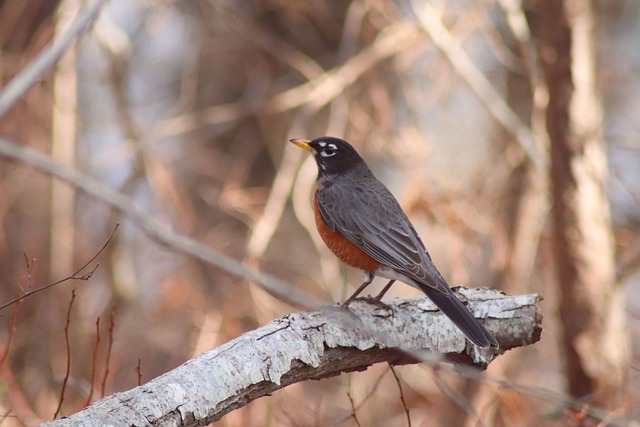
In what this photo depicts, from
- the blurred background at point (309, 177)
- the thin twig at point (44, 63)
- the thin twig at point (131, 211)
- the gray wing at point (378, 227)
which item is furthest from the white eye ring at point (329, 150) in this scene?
the thin twig at point (44, 63)

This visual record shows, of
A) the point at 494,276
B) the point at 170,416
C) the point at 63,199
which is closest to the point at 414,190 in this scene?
the point at 494,276

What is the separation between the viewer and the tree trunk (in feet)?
16.7

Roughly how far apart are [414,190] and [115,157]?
2.42 metres

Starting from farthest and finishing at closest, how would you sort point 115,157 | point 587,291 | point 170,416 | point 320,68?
point 320,68 < point 115,157 < point 587,291 < point 170,416

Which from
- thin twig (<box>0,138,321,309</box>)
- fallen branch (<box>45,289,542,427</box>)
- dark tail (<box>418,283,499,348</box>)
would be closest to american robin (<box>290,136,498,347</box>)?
dark tail (<box>418,283,499,348</box>)

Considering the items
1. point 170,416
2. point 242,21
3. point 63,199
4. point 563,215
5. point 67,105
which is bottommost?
point 170,416

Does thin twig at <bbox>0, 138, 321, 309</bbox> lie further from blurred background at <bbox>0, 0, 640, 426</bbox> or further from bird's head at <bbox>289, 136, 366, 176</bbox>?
blurred background at <bbox>0, 0, 640, 426</bbox>

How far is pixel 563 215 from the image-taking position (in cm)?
520

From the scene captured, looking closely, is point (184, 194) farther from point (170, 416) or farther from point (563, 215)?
point (170, 416)

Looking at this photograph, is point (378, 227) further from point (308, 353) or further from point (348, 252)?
point (308, 353)

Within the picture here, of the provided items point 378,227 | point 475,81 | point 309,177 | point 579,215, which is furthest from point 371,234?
point 309,177

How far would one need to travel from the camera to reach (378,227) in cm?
439

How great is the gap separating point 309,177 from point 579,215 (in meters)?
2.27

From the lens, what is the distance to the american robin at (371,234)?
3848mm
